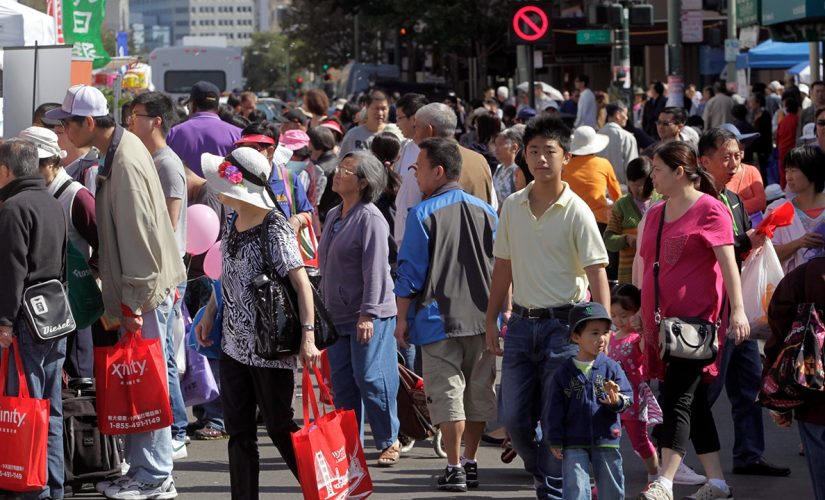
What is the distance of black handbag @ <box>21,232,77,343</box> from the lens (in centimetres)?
671

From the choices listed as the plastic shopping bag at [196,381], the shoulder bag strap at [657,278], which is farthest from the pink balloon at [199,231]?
the shoulder bag strap at [657,278]

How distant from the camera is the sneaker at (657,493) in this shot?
676 cm

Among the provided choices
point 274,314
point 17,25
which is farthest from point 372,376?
point 17,25

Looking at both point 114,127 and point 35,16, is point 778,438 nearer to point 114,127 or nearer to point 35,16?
point 114,127

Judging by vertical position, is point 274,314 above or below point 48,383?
above

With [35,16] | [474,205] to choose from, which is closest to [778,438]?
[474,205]

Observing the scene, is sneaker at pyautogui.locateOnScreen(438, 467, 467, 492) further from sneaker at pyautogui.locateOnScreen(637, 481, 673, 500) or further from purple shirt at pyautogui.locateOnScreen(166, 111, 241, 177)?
purple shirt at pyautogui.locateOnScreen(166, 111, 241, 177)

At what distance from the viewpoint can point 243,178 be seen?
6.45 meters

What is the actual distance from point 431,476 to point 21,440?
7.66 feet

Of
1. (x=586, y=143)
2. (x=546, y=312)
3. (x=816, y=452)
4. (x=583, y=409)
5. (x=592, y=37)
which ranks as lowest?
(x=816, y=452)

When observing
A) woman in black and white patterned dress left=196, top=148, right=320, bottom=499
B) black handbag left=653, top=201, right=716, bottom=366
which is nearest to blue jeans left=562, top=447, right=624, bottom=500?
black handbag left=653, top=201, right=716, bottom=366

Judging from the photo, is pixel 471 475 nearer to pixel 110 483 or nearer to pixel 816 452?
pixel 110 483

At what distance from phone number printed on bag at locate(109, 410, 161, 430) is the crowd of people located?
6.5 inches

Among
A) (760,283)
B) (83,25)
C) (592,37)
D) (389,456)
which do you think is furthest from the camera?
(592,37)
